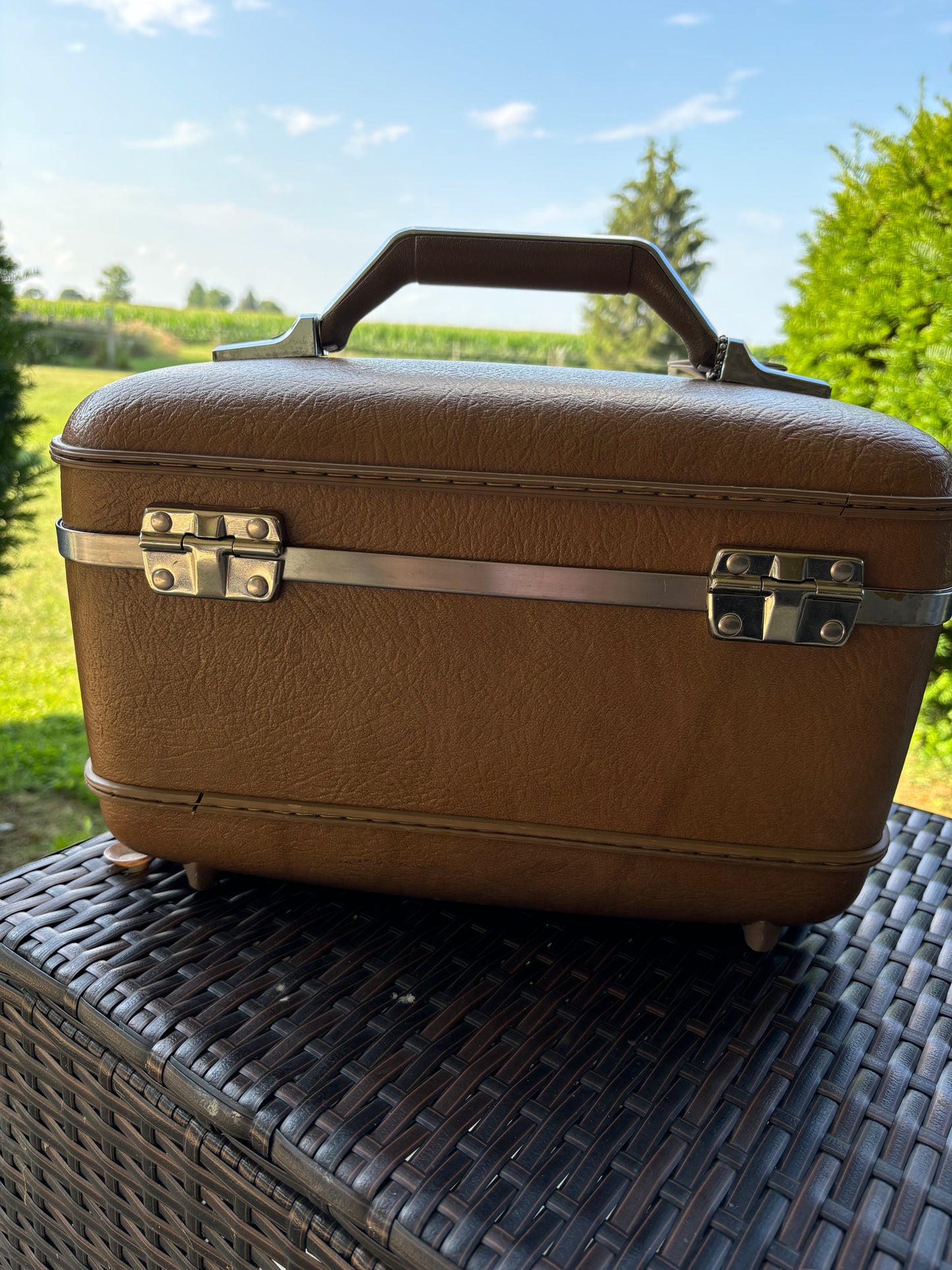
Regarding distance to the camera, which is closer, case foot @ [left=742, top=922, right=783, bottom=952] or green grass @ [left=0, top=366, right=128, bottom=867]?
case foot @ [left=742, top=922, right=783, bottom=952]

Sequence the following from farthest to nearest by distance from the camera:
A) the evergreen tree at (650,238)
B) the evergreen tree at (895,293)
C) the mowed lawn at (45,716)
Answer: the evergreen tree at (650,238), the mowed lawn at (45,716), the evergreen tree at (895,293)

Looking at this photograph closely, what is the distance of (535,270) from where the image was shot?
2.19 ft

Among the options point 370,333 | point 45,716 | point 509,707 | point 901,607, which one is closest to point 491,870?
point 509,707

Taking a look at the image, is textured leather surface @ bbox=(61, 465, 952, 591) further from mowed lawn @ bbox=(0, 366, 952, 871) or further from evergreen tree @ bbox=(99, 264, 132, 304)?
evergreen tree @ bbox=(99, 264, 132, 304)

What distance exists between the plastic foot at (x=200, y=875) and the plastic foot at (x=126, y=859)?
53 mm

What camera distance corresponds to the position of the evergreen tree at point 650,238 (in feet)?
15.4

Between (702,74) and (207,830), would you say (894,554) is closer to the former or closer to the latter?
(207,830)

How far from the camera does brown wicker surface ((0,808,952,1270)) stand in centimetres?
42

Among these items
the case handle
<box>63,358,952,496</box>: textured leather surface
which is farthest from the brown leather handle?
<box>63,358,952,496</box>: textured leather surface

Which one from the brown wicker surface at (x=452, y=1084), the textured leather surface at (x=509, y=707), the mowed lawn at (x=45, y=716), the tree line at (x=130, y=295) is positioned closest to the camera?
the brown wicker surface at (x=452, y=1084)

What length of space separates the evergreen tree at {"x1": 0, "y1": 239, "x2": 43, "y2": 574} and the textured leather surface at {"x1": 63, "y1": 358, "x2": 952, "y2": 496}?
1497 millimetres

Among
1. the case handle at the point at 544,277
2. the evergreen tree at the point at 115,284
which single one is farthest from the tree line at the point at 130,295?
the case handle at the point at 544,277

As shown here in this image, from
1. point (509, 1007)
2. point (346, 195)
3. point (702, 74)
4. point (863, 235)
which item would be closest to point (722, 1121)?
point (509, 1007)

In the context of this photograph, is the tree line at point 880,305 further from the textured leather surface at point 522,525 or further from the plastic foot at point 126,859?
the plastic foot at point 126,859
